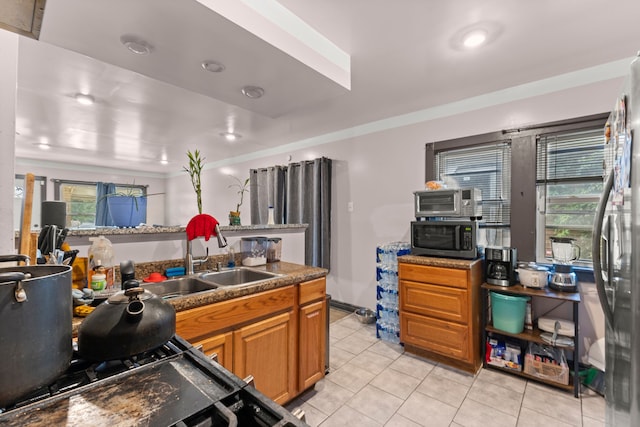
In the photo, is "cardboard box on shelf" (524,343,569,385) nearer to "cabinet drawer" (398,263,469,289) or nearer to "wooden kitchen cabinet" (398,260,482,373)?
"wooden kitchen cabinet" (398,260,482,373)

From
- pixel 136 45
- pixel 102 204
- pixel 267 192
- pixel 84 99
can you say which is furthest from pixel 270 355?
pixel 102 204

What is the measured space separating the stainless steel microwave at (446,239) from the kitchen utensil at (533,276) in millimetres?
361

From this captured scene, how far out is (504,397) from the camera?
6.69ft

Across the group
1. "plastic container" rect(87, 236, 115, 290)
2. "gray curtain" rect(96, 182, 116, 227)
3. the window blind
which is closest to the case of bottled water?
the window blind

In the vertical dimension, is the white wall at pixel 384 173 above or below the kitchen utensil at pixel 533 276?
above

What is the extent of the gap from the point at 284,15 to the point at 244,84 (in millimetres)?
575

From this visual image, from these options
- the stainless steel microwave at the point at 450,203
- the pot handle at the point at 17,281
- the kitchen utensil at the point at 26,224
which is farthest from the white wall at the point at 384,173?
the pot handle at the point at 17,281

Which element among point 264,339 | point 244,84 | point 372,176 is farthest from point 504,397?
point 244,84

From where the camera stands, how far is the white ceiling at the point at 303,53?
57.8 inches

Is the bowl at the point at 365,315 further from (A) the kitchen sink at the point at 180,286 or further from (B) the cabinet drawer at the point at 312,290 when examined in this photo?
(A) the kitchen sink at the point at 180,286

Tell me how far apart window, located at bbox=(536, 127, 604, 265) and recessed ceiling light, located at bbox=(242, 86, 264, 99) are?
2400mm

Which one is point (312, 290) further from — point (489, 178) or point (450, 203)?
point (489, 178)

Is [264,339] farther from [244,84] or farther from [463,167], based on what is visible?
[463,167]

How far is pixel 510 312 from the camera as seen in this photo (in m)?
2.32
